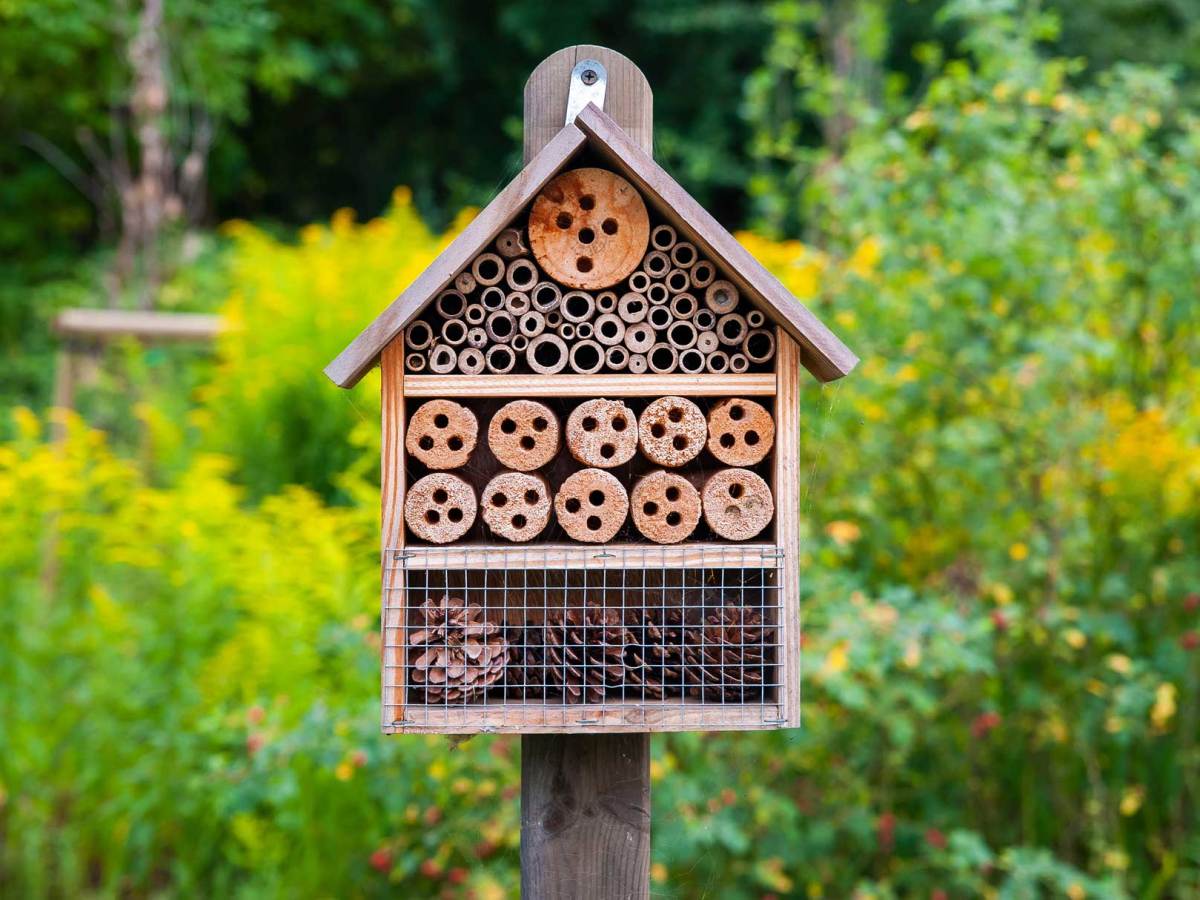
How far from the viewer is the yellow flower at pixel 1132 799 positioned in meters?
3.07

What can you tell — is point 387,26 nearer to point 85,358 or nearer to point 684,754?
point 85,358

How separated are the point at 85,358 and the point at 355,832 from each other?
344cm

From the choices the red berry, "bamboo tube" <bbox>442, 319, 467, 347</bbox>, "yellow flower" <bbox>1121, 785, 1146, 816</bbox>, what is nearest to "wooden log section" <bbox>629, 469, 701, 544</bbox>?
"bamboo tube" <bbox>442, 319, 467, 347</bbox>

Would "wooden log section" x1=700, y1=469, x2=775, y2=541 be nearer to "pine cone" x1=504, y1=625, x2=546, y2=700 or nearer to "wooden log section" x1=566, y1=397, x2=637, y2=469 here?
"wooden log section" x1=566, y1=397, x2=637, y2=469

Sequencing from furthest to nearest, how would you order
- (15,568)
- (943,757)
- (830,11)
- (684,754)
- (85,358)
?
(830,11) < (85,358) < (15,568) < (943,757) < (684,754)

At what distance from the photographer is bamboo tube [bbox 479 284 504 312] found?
1637 millimetres

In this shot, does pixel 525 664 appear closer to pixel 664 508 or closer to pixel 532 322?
pixel 664 508

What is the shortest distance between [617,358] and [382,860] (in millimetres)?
1618

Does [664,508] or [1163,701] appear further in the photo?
[1163,701]

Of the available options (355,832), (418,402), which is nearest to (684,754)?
(355,832)

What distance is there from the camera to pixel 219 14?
9.30 meters

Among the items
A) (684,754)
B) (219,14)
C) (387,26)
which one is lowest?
(684,754)

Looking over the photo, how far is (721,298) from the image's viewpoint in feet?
5.40

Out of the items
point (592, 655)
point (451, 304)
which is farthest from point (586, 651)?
point (451, 304)
